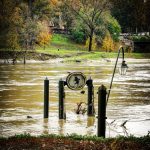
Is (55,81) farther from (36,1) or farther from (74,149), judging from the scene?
(36,1)

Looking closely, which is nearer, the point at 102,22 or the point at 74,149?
the point at 74,149

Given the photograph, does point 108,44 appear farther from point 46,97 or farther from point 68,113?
point 46,97

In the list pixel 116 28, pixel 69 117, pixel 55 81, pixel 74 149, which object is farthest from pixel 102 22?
pixel 74 149

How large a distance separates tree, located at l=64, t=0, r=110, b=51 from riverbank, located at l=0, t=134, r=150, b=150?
234 feet

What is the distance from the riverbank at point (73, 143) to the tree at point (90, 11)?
71.2m

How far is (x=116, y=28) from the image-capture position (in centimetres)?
9831

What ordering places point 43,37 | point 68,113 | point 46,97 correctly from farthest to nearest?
point 43,37, point 68,113, point 46,97

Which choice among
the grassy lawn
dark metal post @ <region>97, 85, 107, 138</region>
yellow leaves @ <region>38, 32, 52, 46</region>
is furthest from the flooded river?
yellow leaves @ <region>38, 32, 52, 46</region>

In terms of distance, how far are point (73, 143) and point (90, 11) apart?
77170mm

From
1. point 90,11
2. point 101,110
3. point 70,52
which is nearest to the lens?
point 101,110

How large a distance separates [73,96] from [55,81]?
Result: 33.2 ft

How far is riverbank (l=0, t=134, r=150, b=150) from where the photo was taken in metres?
10.6

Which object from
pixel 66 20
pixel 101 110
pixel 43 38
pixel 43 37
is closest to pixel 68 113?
pixel 101 110

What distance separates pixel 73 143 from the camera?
436 inches
